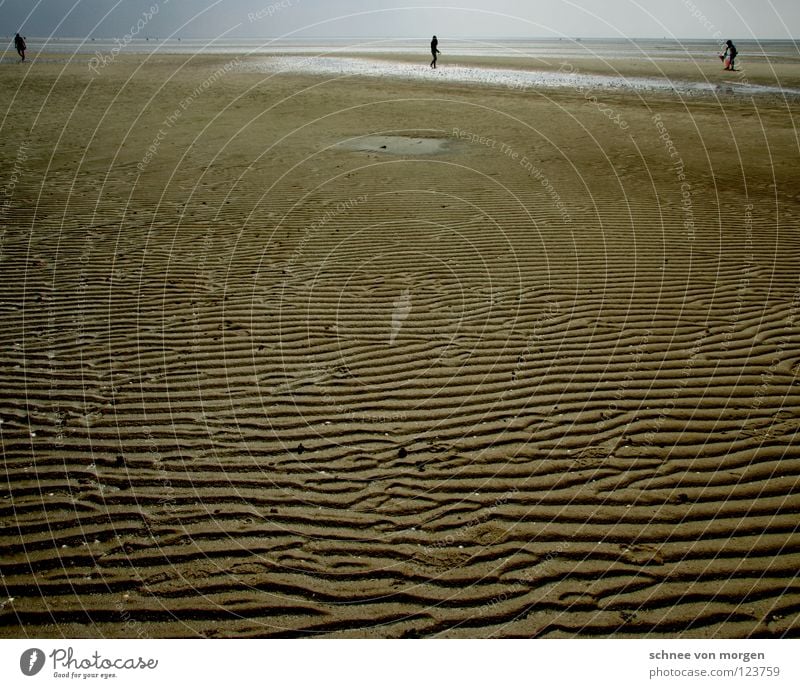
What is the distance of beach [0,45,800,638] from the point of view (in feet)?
14.8

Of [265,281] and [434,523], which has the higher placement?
[265,281]

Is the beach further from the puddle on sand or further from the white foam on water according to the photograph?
the white foam on water

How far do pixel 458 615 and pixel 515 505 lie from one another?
1.29 meters

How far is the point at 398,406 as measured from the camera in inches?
265

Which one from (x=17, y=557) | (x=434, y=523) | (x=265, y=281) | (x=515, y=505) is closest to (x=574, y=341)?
(x=515, y=505)

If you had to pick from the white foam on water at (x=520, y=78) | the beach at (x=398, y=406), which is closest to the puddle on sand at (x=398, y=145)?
the beach at (x=398, y=406)

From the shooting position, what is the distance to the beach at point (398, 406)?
4.51 metres

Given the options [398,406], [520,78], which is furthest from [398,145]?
[520,78]

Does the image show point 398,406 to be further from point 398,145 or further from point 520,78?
point 520,78

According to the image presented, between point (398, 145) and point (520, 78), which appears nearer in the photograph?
point (398, 145)

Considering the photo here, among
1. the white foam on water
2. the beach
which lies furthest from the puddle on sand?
the white foam on water

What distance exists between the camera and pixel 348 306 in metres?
8.97

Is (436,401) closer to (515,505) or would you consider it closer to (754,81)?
(515,505)

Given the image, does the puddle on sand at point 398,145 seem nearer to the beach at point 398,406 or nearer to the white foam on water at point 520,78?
the beach at point 398,406
